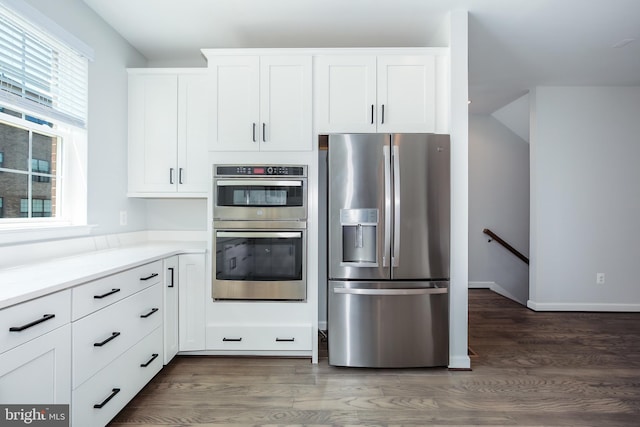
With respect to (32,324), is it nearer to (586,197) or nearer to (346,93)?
(346,93)

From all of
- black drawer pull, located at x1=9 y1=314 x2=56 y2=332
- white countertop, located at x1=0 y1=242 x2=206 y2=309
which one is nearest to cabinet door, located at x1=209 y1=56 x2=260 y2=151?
white countertop, located at x1=0 y1=242 x2=206 y2=309

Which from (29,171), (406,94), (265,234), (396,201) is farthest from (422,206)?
(29,171)

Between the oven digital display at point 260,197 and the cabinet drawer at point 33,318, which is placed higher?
the oven digital display at point 260,197

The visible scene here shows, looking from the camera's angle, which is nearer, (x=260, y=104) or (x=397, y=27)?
(x=260, y=104)

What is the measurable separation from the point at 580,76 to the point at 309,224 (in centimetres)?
354

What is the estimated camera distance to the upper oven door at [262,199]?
2.63m

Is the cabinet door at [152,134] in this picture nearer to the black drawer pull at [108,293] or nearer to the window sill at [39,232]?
the window sill at [39,232]

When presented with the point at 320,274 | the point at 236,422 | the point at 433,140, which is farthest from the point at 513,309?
the point at 236,422

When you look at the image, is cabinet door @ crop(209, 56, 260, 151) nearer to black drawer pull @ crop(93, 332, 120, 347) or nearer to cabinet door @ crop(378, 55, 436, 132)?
cabinet door @ crop(378, 55, 436, 132)

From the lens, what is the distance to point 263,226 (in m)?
2.62

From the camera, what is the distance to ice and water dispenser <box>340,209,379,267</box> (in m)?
2.52

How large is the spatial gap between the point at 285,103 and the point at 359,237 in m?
1.16

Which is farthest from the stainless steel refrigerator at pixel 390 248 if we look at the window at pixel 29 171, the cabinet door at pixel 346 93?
the window at pixel 29 171

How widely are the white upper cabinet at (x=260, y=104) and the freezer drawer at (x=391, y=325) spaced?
1.22 m
